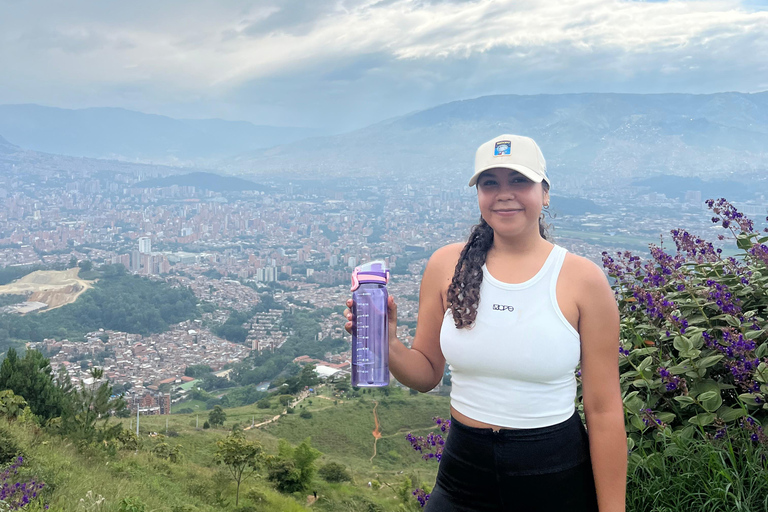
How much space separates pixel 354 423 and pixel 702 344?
20.2 meters

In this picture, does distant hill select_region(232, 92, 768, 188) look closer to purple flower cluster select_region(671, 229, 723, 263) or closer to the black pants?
purple flower cluster select_region(671, 229, 723, 263)

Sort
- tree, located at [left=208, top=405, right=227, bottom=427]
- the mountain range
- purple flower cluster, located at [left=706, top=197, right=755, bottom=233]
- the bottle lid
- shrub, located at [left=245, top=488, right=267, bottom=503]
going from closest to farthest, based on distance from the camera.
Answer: the bottle lid → purple flower cluster, located at [left=706, top=197, right=755, bottom=233] → shrub, located at [left=245, top=488, right=267, bottom=503] → tree, located at [left=208, top=405, right=227, bottom=427] → the mountain range

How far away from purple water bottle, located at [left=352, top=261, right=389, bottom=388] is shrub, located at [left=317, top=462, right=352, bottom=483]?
471 inches

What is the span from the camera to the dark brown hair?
4.34 ft

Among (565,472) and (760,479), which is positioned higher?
(565,472)

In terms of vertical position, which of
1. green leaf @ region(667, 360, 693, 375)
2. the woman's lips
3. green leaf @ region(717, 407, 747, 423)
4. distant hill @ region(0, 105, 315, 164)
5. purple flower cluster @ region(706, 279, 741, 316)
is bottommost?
green leaf @ region(717, 407, 747, 423)

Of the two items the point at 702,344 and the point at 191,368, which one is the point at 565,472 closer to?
the point at 702,344

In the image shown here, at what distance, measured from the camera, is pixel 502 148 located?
1326 millimetres

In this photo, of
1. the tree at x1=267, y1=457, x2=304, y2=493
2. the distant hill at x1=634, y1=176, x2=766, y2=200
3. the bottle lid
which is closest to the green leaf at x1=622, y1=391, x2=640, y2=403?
the bottle lid

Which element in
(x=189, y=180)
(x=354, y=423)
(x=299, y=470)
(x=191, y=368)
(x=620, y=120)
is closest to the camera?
(x=299, y=470)

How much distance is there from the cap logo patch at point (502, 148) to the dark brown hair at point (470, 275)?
0.60ft

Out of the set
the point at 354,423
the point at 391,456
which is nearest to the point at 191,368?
Answer: the point at 354,423

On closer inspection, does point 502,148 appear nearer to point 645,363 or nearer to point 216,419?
point 645,363

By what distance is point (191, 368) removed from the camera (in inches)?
1441
